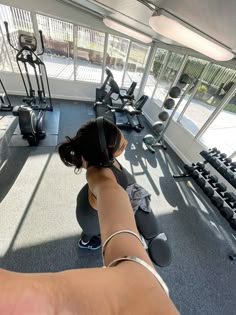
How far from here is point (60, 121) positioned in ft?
12.8

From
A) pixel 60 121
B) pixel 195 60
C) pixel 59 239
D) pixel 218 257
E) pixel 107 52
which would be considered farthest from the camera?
pixel 107 52

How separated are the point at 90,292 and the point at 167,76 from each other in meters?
4.97

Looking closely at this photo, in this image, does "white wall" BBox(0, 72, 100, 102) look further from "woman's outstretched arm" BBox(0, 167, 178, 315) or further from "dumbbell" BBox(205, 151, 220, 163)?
"woman's outstretched arm" BBox(0, 167, 178, 315)

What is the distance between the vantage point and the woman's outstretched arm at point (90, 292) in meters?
0.30

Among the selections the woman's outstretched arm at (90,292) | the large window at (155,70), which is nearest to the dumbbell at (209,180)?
the woman's outstretched arm at (90,292)

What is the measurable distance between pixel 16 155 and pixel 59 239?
1754 mm

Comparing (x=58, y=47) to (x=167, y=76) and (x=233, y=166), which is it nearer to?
(x=167, y=76)

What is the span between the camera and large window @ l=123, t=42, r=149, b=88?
4898mm

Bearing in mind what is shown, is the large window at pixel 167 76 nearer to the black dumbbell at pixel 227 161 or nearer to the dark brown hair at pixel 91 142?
the black dumbbell at pixel 227 161

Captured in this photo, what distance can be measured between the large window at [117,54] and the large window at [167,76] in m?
1.38

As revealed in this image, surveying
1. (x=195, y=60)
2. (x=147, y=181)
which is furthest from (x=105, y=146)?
(x=195, y=60)

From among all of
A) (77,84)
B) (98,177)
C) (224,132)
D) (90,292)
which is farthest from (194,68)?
(90,292)

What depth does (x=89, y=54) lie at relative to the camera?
15.3 ft

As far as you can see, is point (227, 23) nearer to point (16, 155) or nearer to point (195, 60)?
point (195, 60)
